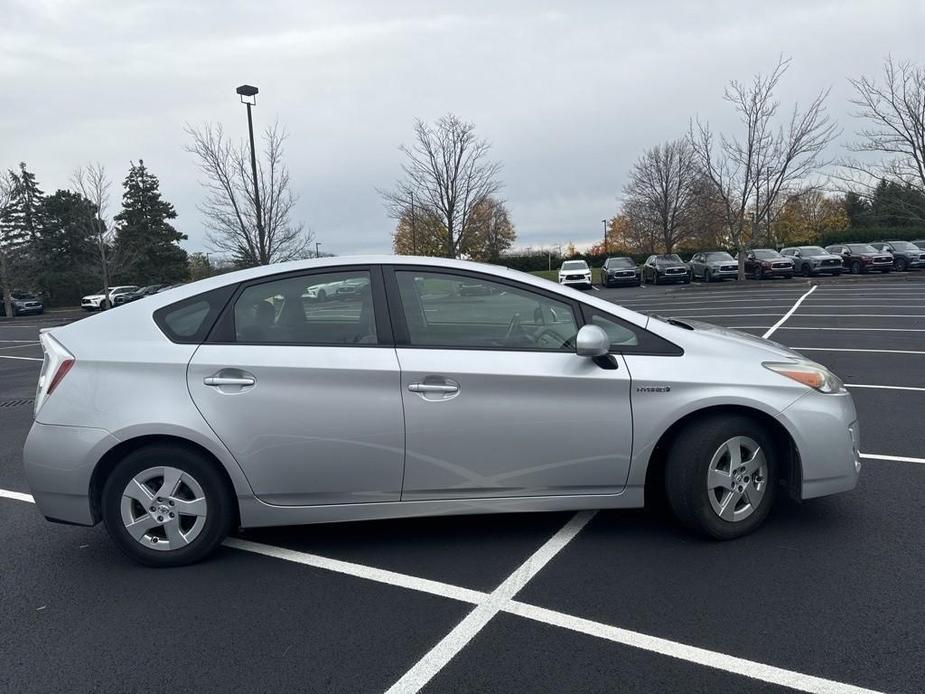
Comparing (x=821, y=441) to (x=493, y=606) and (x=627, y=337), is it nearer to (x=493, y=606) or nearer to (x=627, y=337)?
(x=627, y=337)

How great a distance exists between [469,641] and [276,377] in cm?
162

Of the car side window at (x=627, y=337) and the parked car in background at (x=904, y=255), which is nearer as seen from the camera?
the car side window at (x=627, y=337)

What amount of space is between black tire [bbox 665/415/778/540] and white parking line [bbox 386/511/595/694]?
657mm

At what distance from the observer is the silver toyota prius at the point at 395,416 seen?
3625 millimetres

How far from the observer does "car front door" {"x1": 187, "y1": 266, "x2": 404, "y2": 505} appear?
3.62 m

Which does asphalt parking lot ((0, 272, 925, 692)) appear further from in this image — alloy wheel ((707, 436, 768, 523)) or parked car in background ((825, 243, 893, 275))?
parked car in background ((825, 243, 893, 275))

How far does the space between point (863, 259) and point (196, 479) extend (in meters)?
35.5

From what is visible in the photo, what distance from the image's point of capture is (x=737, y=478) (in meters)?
3.77

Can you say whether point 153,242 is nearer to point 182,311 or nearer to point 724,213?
point 724,213

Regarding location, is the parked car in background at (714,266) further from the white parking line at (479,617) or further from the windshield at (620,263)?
the white parking line at (479,617)

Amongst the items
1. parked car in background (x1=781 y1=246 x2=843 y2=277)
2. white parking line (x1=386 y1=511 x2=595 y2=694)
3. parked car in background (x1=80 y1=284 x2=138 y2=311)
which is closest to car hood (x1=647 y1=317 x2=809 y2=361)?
white parking line (x1=386 y1=511 x2=595 y2=694)

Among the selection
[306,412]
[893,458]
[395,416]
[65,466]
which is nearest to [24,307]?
[65,466]

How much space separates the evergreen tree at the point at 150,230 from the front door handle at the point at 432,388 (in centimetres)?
5478

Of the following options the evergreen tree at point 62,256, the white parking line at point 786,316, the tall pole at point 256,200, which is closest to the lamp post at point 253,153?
the tall pole at point 256,200
